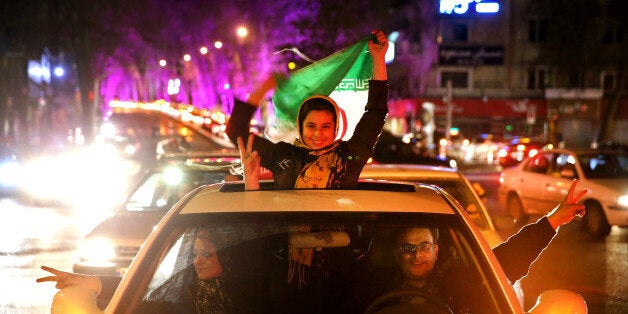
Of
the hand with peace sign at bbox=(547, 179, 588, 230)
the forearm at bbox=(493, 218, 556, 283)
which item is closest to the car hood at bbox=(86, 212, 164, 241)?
the forearm at bbox=(493, 218, 556, 283)

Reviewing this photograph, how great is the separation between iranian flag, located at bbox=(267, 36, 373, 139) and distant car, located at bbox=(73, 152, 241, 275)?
186 cm

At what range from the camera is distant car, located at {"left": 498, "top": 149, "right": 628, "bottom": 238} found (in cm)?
1458

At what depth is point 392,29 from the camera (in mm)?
60750

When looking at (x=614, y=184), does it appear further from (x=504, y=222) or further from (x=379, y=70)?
(x=379, y=70)

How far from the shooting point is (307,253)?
4.30 metres

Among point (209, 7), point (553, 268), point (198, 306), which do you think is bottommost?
point (553, 268)

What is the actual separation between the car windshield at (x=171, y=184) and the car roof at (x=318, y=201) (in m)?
5.69

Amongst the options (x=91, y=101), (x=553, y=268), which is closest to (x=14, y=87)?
(x=91, y=101)

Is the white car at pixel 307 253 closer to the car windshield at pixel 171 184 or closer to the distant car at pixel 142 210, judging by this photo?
the distant car at pixel 142 210

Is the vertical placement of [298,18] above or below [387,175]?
above

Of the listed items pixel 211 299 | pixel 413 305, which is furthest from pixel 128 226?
pixel 413 305

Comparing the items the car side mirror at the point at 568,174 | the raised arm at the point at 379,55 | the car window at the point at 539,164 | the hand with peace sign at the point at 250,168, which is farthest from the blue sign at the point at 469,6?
the hand with peace sign at the point at 250,168

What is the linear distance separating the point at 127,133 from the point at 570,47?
18.1m

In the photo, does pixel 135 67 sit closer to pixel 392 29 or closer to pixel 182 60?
pixel 182 60
